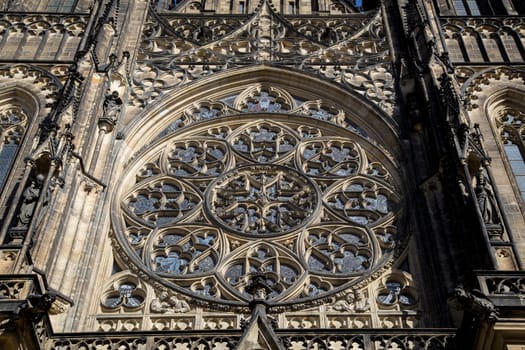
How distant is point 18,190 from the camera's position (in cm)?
1303

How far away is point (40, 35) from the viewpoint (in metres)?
18.0

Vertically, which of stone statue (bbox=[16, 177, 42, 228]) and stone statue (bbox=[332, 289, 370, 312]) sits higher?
stone statue (bbox=[16, 177, 42, 228])

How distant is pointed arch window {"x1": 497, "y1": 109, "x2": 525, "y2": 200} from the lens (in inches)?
571

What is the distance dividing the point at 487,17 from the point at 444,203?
288 inches

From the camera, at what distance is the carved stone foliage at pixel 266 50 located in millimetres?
16391

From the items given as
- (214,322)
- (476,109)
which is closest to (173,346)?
(214,322)

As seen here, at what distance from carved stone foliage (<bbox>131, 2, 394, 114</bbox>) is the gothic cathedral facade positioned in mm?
49

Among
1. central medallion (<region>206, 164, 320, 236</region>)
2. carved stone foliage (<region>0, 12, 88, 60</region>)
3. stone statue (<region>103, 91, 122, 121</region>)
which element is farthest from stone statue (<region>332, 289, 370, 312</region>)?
carved stone foliage (<region>0, 12, 88, 60</region>)

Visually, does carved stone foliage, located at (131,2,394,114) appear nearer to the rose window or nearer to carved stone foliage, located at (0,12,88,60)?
the rose window

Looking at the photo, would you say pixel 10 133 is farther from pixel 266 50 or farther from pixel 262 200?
pixel 266 50

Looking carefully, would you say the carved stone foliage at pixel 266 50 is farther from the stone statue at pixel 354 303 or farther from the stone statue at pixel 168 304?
the stone statue at pixel 168 304

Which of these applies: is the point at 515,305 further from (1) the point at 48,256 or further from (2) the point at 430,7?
(2) the point at 430,7

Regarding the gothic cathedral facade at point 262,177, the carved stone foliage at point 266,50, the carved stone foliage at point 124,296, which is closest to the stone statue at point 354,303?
the gothic cathedral facade at point 262,177

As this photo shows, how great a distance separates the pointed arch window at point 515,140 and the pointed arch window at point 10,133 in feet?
30.9
